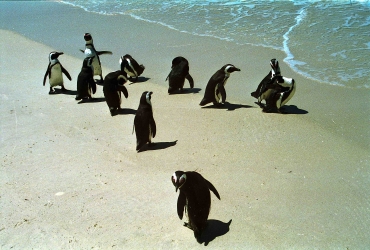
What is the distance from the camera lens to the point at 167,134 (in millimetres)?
5926

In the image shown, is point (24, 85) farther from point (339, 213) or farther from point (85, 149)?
point (339, 213)

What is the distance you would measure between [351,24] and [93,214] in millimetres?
8907

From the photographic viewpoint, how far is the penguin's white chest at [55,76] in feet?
25.3

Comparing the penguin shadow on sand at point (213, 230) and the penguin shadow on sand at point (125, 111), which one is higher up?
the penguin shadow on sand at point (125, 111)

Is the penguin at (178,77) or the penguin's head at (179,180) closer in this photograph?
the penguin's head at (179,180)

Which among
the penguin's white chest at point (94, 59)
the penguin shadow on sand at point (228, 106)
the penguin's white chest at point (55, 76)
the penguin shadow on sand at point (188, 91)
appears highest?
the penguin's white chest at point (94, 59)

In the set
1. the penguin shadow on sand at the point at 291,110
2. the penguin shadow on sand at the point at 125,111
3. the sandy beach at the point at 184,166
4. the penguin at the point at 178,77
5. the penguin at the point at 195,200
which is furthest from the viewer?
the penguin at the point at 178,77

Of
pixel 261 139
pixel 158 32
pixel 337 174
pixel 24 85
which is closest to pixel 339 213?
pixel 337 174

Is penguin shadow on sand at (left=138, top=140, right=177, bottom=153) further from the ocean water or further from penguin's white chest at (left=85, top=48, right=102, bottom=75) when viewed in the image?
the ocean water

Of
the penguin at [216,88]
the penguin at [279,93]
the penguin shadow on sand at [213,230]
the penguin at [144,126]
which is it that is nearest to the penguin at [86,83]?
the penguin at [216,88]

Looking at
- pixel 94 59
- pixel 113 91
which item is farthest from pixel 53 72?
pixel 113 91

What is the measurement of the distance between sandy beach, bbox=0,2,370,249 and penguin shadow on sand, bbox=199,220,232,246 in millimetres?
13

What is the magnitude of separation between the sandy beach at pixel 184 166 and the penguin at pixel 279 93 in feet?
0.58

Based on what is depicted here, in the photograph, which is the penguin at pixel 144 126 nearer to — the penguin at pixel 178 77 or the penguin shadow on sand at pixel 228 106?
the penguin shadow on sand at pixel 228 106
